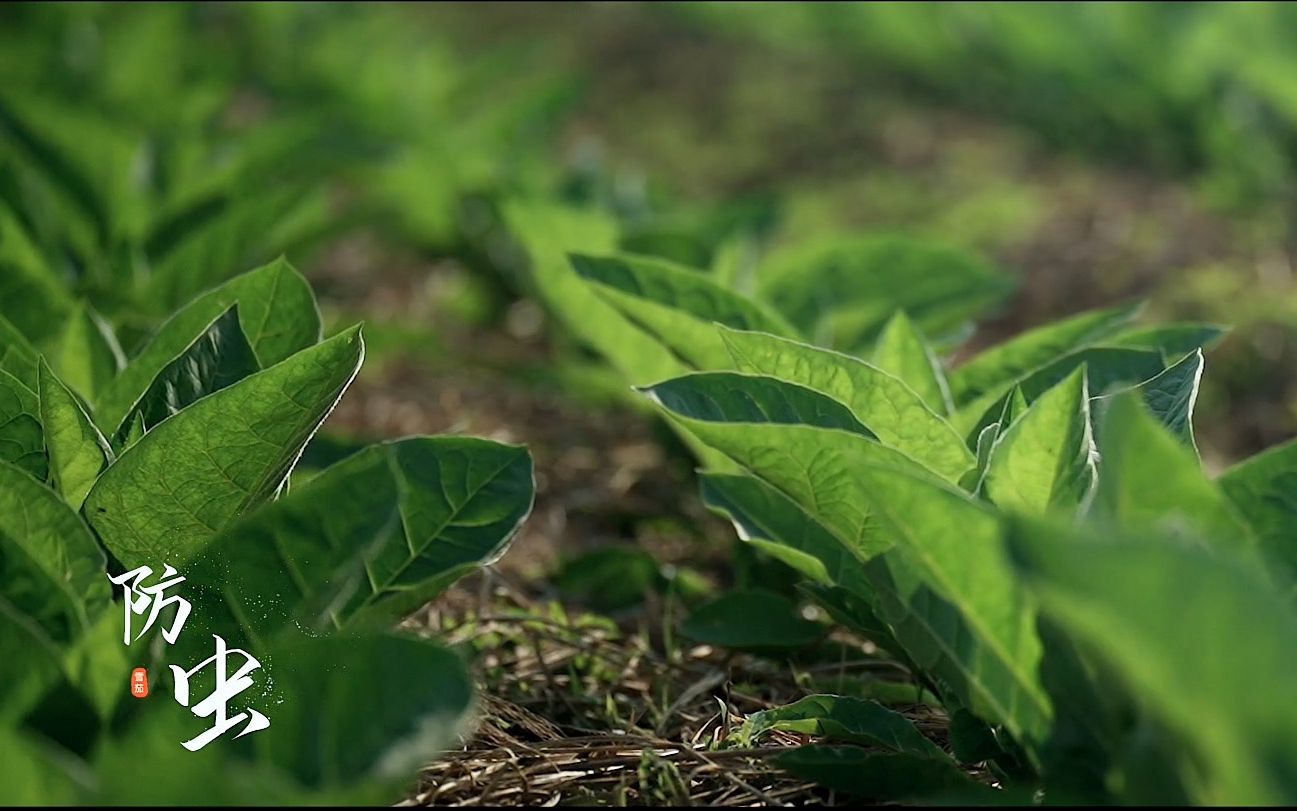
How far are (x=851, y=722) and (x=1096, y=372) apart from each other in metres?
0.43

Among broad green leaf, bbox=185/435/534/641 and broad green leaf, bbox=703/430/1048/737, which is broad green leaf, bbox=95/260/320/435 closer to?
broad green leaf, bbox=185/435/534/641

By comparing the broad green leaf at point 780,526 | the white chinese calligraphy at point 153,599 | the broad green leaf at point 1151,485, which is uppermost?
the broad green leaf at point 1151,485

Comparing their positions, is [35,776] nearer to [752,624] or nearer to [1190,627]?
[1190,627]

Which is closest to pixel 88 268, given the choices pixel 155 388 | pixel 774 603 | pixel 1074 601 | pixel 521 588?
pixel 521 588

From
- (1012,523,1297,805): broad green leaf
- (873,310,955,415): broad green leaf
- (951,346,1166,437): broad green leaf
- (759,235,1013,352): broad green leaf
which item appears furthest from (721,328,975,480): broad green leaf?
(759,235,1013,352): broad green leaf

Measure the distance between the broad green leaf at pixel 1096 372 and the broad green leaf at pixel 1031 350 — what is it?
136 millimetres

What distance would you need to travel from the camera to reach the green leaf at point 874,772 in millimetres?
956

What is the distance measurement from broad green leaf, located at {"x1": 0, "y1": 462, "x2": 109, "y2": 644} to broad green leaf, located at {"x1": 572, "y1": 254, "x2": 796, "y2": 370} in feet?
1.81

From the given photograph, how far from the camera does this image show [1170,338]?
52.5 inches

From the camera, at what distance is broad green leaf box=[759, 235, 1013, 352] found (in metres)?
1.90

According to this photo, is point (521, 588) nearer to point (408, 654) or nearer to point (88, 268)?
point (88, 268)

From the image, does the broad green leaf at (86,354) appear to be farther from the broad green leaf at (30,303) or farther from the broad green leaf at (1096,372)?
the broad green leaf at (1096,372)

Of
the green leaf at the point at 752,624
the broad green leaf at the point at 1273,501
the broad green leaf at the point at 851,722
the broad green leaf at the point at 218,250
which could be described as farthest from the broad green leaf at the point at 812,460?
the broad green leaf at the point at 218,250

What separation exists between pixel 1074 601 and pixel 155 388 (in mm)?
741
